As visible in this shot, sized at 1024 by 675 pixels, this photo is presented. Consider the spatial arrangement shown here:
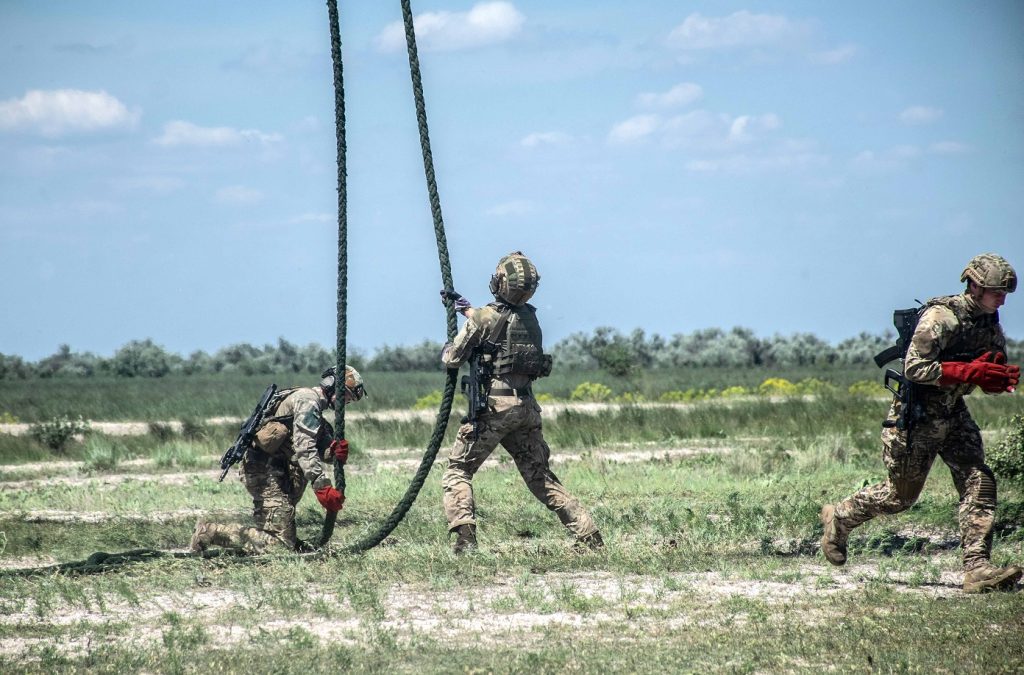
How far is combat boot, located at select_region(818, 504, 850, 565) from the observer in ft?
28.7

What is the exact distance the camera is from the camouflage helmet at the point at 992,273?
26.1 feet

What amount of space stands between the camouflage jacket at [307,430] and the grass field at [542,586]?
0.67 meters

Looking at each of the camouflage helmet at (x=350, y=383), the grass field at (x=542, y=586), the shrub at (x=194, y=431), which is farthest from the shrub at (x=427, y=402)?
the camouflage helmet at (x=350, y=383)

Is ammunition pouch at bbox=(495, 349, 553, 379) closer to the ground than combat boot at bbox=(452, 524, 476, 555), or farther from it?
farther from it

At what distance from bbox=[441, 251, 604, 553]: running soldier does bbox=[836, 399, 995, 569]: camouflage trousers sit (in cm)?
223

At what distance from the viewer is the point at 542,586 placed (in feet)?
27.1

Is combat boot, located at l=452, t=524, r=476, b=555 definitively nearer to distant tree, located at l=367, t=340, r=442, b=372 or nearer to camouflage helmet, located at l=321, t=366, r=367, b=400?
camouflage helmet, located at l=321, t=366, r=367, b=400

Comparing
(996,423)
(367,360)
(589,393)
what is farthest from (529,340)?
(367,360)

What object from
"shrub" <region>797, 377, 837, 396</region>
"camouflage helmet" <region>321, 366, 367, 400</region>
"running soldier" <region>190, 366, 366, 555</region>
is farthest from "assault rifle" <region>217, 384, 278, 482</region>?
"shrub" <region>797, 377, 837, 396</region>

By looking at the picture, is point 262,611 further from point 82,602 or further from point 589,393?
point 589,393

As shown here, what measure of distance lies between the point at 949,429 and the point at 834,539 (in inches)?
44.4

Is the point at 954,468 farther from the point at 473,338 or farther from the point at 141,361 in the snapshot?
the point at 141,361

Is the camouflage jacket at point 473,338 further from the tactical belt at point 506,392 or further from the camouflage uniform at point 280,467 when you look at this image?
the camouflage uniform at point 280,467

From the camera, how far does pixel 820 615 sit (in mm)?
7297
